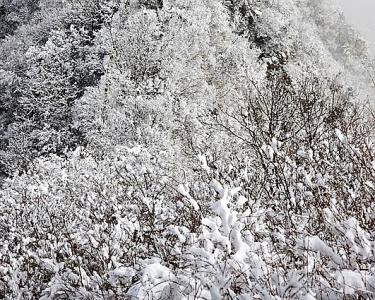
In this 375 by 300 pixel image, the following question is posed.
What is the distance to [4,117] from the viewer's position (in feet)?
73.0

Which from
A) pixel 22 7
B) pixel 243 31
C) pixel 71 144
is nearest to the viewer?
pixel 71 144

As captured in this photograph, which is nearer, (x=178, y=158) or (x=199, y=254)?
(x=199, y=254)

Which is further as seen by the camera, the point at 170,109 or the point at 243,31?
the point at 243,31

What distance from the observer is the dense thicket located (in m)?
2.99

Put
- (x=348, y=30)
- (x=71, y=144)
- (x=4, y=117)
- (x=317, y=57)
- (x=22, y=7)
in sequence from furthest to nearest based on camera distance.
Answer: (x=348, y=30), (x=317, y=57), (x=22, y=7), (x=4, y=117), (x=71, y=144)

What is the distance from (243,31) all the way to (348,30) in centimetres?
2130

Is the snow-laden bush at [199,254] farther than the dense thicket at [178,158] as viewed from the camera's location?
No

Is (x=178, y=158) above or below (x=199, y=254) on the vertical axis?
below

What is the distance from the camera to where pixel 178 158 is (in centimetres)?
1631

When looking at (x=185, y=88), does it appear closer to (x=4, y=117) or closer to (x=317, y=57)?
(x=4, y=117)

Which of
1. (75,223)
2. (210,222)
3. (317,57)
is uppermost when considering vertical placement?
(210,222)

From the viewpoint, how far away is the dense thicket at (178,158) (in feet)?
9.80

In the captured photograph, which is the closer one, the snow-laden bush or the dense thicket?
the snow-laden bush

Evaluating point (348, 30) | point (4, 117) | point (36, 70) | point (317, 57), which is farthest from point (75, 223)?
point (348, 30)
